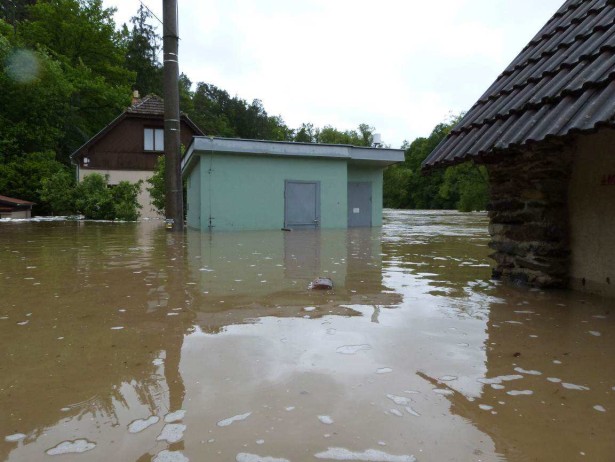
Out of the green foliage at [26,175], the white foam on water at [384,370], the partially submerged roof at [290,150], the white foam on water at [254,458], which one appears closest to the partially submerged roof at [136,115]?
the green foliage at [26,175]

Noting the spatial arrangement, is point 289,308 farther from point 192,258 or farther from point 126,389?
point 192,258

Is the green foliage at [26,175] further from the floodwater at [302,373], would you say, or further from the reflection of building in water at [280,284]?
the floodwater at [302,373]

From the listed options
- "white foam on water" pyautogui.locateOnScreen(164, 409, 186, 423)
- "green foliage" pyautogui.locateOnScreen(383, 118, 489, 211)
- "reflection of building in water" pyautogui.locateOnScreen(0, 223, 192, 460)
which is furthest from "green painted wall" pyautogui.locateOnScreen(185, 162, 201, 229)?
"green foliage" pyautogui.locateOnScreen(383, 118, 489, 211)

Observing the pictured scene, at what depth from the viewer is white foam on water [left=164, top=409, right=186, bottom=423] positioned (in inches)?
67.6

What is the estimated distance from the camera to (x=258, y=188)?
15.7 m

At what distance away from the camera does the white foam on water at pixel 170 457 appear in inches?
57.7

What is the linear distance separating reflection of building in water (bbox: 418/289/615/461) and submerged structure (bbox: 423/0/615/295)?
1050mm

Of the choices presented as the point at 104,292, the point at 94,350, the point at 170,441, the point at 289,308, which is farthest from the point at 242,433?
the point at 104,292

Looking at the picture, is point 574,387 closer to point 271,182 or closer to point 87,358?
point 87,358

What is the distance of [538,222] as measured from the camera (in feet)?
13.9

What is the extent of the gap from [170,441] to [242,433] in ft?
0.81

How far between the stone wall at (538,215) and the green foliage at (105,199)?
63.0 feet

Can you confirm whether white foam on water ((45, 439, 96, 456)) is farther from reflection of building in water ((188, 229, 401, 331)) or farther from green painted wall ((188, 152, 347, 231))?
green painted wall ((188, 152, 347, 231))

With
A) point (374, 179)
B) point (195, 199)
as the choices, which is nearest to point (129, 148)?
point (195, 199)
